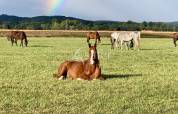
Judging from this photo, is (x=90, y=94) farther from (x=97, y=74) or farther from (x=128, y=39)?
(x=128, y=39)

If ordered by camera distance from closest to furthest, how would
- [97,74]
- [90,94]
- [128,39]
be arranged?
[90,94], [97,74], [128,39]

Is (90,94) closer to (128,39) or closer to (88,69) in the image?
(88,69)

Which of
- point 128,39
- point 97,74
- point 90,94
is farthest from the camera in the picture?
point 128,39

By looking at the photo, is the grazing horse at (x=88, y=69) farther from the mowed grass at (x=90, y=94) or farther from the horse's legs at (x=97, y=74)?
the mowed grass at (x=90, y=94)

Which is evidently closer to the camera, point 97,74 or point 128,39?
point 97,74

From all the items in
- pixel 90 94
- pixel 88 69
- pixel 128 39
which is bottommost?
pixel 128 39

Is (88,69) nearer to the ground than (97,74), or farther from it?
farther from it

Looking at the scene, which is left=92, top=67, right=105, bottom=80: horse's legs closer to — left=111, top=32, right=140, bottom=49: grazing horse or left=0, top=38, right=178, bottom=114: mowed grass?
left=0, top=38, right=178, bottom=114: mowed grass

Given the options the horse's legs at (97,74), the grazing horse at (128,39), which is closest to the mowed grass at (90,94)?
the horse's legs at (97,74)

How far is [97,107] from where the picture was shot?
1002 centimetres

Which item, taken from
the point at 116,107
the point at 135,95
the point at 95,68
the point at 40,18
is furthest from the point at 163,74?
the point at 40,18

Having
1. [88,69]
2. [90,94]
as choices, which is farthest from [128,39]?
[90,94]

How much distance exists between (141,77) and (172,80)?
1233 millimetres

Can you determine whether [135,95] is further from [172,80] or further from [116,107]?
[172,80]
